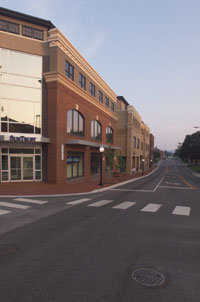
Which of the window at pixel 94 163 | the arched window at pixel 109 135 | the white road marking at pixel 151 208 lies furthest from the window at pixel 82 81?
the white road marking at pixel 151 208

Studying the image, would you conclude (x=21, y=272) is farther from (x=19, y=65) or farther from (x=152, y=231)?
(x=19, y=65)

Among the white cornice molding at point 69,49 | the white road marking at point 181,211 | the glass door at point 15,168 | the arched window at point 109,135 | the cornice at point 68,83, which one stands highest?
the white cornice molding at point 69,49

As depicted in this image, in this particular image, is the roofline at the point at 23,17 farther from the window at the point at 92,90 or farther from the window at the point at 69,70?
the window at the point at 92,90

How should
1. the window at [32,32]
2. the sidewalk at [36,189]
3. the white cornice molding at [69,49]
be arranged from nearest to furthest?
the sidewalk at [36,189]
the white cornice molding at [69,49]
the window at [32,32]

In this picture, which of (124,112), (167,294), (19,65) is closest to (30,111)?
(19,65)

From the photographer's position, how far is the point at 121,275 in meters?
4.54

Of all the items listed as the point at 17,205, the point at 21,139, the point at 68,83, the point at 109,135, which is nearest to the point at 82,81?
the point at 68,83

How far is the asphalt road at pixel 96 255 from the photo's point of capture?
155 inches

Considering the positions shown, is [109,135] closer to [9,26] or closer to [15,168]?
[15,168]

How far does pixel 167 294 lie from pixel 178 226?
4549mm

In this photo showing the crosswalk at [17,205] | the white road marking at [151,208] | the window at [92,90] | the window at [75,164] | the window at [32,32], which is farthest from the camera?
the window at [92,90]

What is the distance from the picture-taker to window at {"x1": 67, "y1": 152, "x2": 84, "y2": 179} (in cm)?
2308

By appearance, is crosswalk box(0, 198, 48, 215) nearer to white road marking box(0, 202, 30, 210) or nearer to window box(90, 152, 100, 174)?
white road marking box(0, 202, 30, 210)

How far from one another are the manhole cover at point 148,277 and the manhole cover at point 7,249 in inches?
135
